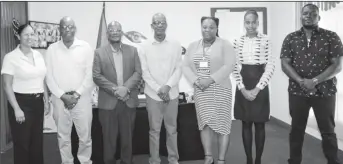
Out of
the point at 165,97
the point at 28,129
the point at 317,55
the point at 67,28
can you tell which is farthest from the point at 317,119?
the point at 28,129

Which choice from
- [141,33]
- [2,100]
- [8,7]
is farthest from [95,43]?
[2,100]

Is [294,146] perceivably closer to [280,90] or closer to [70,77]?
[70,77]

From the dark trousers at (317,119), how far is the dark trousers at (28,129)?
237 centimetres

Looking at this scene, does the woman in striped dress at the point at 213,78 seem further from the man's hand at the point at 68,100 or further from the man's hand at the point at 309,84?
the man's hand at the point at 68,100

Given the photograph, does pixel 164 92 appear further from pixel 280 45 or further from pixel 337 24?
pixel 280 45

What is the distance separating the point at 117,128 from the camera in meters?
3.23

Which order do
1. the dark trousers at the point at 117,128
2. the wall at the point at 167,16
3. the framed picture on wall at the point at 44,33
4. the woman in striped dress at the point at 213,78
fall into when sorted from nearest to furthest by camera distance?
the woman in striped dress at the point at 213,78 → the dark trousers at the point at 117,128 → the framed picture on wall at the point at 44,33 → the wall at the point at 167,16

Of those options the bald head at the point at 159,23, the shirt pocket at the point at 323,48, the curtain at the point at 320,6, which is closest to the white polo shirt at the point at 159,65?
the bald head at the point at 159,23

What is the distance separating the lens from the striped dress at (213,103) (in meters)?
3.12

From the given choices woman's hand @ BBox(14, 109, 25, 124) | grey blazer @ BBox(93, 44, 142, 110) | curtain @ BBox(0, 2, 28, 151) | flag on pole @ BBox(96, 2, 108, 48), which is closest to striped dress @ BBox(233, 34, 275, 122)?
grey blazer @ BBox(93, 44, 142, 110)

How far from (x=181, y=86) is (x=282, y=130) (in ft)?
6.28

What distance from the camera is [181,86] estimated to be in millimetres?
6105

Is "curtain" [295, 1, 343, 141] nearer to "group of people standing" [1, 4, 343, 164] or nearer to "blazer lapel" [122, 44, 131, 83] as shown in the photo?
"group of people standing" [1, 4, 343, 164]

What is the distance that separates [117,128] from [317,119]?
75.0 inches
